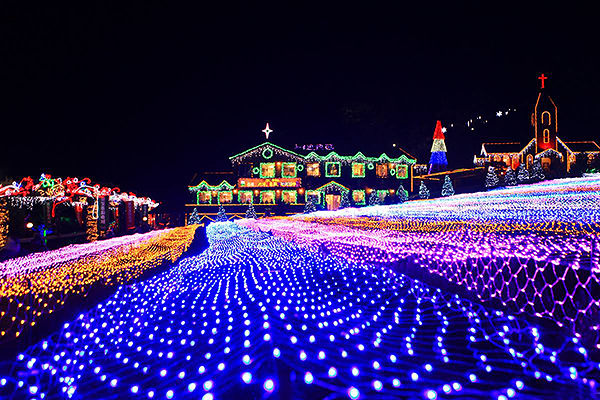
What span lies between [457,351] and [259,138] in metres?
39.8

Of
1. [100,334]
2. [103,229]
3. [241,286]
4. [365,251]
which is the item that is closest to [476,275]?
[365,251]

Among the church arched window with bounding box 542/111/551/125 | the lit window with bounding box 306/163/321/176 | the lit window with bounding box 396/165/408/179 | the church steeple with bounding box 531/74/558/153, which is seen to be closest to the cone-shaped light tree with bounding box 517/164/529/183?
the lit window with bounding box 396/165/408/179

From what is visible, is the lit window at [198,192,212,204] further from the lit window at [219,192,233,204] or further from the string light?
the string light

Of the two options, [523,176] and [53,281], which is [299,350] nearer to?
[53,281]

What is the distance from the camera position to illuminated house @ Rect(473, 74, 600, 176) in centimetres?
4097

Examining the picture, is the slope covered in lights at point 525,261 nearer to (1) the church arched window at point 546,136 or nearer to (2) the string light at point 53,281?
(2) the string light at point 53,281

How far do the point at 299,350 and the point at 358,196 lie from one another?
113 ft

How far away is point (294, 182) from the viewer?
35375 mm

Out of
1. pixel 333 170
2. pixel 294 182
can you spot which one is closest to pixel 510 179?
pixel 333 170

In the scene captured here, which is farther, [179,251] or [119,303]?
[179,251]

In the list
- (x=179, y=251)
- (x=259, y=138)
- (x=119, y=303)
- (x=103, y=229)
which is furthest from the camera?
(x=259, y=138)

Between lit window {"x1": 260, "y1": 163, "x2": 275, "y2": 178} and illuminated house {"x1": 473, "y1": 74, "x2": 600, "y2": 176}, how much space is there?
2578cm

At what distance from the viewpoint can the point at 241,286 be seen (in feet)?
14.6

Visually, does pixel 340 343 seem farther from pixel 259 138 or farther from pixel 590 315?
pixel 259 138
